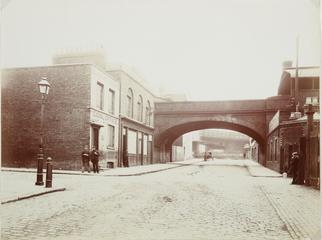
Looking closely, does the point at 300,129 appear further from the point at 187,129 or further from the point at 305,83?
the point at 187,129

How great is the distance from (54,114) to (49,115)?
316mm

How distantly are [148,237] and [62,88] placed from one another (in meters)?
16.5

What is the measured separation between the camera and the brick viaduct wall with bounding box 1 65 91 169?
20.5 metres

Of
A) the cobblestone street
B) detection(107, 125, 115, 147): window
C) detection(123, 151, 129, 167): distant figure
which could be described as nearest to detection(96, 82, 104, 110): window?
detection(107, 125, 115, 147): window

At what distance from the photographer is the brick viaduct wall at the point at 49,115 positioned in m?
20.5

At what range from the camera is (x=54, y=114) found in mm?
20922

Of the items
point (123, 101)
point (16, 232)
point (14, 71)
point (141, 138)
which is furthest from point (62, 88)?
point (16, 232)

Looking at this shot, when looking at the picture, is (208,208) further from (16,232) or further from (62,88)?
(62,88)

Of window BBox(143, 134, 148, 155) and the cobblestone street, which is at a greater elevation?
window BBox(143, 134, 148, 155)

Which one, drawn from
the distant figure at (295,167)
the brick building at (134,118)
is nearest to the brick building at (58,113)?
the brick building at (134,118)

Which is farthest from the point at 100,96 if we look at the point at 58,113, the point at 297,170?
the point at 297,170

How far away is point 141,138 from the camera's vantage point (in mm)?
31844

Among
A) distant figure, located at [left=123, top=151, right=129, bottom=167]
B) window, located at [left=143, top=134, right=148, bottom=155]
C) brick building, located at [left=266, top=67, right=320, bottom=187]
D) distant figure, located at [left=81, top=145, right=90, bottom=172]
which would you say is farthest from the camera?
window, located at [left=143, top=134, right=148, bottom=155]

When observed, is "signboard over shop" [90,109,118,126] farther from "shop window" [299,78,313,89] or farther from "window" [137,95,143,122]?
"shop window" [299,78,313,89]
